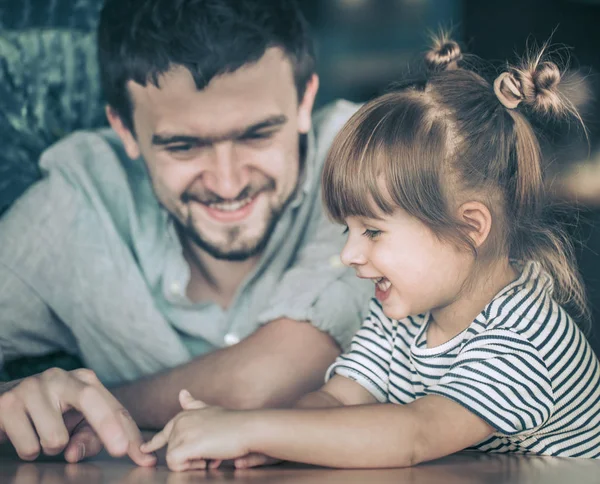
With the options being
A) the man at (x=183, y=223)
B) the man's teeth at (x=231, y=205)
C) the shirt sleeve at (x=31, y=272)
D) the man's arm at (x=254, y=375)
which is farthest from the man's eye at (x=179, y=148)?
the man's arm at (x=254, y=375)

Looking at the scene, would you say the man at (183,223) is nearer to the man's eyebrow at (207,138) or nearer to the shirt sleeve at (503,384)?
the man's eyebrow at (207,138)

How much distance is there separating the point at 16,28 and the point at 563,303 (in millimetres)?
1153

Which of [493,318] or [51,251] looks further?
[51,251]

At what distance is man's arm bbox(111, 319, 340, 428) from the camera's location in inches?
59.1

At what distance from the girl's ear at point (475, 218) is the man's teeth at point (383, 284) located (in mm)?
137

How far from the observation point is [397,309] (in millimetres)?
1222

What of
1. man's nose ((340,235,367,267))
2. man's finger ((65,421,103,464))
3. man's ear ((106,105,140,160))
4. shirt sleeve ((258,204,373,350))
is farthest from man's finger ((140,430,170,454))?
man's ear ((106,105,140,160))

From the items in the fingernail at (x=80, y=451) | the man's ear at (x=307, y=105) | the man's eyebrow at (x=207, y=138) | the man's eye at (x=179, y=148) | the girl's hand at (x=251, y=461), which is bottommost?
the fingernail at (x=80, y=451)

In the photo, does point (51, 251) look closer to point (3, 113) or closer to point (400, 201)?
point (3, 113)

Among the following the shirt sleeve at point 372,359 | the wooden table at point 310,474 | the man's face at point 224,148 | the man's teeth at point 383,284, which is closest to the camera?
the wooden table at point 310,474

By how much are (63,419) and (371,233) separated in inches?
19.8

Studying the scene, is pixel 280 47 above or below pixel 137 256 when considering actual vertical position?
above

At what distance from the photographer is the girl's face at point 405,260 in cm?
119

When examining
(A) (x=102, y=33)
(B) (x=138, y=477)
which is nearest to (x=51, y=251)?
(A) (x=102, y=33)
